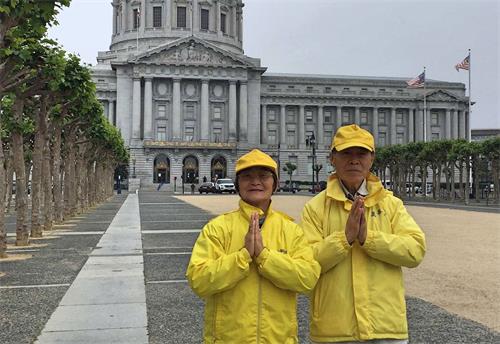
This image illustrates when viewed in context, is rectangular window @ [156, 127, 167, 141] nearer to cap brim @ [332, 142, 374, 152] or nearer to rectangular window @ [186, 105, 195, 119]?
rectangular window @ [186, 105, 195, 119]

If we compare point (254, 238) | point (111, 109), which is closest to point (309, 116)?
point (111, 109)

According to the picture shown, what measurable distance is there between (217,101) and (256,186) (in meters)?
109

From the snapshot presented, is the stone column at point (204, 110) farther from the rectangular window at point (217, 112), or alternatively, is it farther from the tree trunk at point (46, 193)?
the tree trunk at point (46, 193)

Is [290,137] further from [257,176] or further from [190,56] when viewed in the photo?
[257,176]

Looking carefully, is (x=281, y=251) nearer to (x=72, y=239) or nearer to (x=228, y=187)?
(x=72, y=239)

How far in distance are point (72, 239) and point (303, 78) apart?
10402 centimetres

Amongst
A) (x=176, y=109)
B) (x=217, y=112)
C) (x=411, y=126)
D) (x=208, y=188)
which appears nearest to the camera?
(x=208, y=188)

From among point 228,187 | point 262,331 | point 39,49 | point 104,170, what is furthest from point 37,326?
point 228,187

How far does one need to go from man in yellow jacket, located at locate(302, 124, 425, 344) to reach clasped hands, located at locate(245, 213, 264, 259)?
0.42 m

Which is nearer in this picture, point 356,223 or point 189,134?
point 356,223

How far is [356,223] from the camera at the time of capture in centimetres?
351

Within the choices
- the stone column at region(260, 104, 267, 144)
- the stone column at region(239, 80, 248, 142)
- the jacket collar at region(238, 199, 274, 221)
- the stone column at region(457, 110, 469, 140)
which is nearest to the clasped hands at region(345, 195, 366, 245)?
the jacket collar at region(238, 199, 274, 221)

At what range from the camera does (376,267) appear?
372cm

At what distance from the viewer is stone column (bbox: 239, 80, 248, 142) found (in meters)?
110
